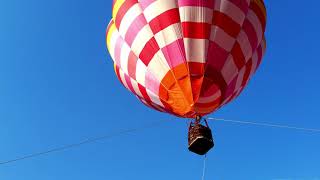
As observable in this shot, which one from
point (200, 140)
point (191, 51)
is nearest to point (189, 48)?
point (191, 51)

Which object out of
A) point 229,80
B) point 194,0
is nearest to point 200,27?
point 194,0

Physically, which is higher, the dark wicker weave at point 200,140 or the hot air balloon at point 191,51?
the hot air balloon at point 191,51

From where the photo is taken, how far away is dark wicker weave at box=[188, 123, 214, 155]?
821 cm

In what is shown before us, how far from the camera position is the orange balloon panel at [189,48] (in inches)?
332

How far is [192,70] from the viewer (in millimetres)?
8352

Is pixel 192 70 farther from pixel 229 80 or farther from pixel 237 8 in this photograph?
pixel 237 8

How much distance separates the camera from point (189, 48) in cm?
846

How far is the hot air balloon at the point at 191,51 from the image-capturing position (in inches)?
331

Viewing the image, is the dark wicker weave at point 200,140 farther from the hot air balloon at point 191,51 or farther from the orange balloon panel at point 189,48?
the orange balloon panel at point 189,48

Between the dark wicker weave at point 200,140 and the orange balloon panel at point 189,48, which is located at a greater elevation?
the orange balloon panel at point 189,48

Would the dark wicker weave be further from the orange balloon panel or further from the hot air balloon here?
the orange balloon panel

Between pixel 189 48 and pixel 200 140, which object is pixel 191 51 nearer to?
pixel 189 48

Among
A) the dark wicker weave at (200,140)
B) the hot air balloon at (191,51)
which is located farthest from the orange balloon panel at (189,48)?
the dark wicker weave at (200,140)

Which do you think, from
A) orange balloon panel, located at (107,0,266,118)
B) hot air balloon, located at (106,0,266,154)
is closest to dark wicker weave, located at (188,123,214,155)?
hot air balloon, located at (106,0,266,154)
